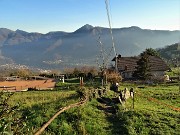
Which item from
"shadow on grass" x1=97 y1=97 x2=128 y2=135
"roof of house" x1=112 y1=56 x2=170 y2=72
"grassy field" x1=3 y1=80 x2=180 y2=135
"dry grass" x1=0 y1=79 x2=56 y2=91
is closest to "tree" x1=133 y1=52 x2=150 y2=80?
"roof of house" x1=112 y1=56 x2=170 y2=72

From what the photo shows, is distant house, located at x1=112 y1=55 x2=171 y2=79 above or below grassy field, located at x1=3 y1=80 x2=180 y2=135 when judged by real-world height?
above

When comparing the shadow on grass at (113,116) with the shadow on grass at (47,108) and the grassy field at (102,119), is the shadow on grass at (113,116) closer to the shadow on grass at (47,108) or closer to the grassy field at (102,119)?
the grassy field at (102,119)

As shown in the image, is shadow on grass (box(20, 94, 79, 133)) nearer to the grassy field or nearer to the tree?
the grassy field

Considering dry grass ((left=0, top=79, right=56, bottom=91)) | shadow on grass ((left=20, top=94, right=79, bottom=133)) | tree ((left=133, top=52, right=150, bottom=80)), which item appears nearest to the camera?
shadow on grass ((left=20, top=94, right=79, bottom=133))

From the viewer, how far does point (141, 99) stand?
28.8 m

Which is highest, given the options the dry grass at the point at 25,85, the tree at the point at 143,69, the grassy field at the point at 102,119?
the tree at the point at 143,69

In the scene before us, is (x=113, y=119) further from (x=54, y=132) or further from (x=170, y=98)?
(x=170, y=98)

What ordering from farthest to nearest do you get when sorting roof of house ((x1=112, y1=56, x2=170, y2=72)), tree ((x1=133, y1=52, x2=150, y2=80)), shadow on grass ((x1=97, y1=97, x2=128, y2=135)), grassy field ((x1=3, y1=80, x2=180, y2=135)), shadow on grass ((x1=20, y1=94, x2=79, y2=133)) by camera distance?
1. roof of house ((x1=112, y1=56, x2=170, y2=72))
2. tree ((x1=133, y1=52, x2=150, y2=80))
3. shadow on grass ((x1=20, y1=94, x2=79, y2=133))
4. shadow on grass ((x1=97, y1=97, x2=128, y2=135))
5. grassy field ((x1=3, y1=80, x2=180, y2=135))

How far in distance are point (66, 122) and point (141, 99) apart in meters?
12.0

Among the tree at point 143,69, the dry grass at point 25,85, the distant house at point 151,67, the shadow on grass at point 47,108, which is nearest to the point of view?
the shadow on grass at point 47,108

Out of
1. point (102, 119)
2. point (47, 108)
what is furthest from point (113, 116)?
point (47, 108)

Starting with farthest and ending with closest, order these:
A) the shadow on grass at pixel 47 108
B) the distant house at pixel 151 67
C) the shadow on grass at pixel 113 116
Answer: the distant house at pixel 151 67 < the shadow on grass at pixel 47 108 < the shadow on grass at pixel 113 116

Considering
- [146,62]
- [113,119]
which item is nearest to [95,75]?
[146,62]

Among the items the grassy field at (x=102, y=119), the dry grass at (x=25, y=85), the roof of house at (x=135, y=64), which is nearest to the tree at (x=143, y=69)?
the roof of house at (x=135, y=64)
